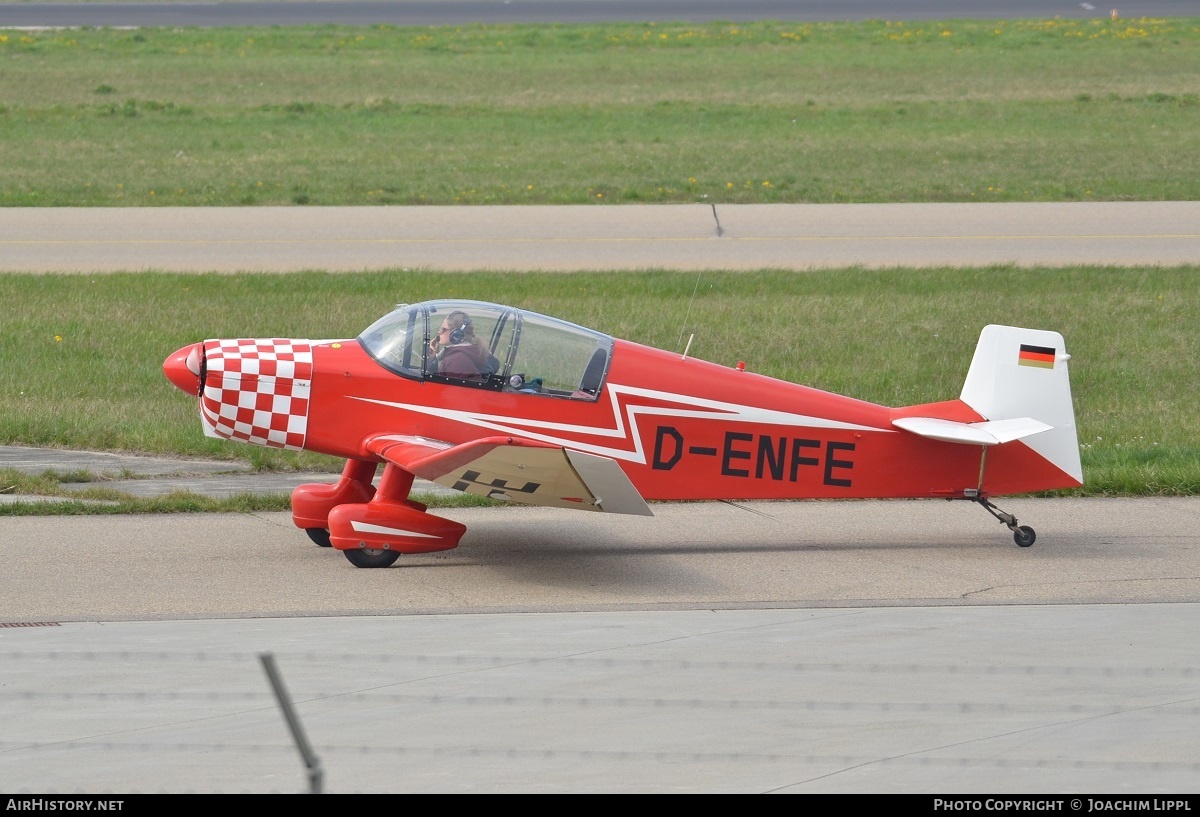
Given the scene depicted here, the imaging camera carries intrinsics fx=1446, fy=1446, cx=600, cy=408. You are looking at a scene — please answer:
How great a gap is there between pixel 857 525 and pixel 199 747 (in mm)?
6357

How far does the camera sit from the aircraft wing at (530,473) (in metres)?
8.44

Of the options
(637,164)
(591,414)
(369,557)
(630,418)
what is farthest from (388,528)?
(637,164)

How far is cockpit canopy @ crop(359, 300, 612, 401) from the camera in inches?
373

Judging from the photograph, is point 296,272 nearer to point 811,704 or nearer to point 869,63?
point 811,704

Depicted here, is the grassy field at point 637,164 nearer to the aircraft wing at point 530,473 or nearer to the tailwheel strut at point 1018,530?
the tailwheel strut at point 1018,530

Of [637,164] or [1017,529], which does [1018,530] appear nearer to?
[1017,529]

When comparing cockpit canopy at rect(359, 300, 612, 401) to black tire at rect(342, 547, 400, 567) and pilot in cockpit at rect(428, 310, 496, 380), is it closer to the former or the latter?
pilot in cockpit at rect(428, 310, 496, 380)

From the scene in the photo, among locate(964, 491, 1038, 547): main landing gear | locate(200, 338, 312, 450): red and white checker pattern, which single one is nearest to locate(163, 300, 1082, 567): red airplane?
locate(200, 338, 312, 450): red and white checker pattern

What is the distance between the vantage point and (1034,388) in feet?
32.0

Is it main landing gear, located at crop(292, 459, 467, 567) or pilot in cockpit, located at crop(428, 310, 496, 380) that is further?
pilot in cockpit, located at crop(428, 310, 496, 380)

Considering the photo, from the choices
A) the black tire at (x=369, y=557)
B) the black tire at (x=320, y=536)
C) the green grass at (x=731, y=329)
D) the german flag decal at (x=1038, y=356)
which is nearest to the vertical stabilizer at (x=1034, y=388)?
the german flag decal at (x=1038, y=356)

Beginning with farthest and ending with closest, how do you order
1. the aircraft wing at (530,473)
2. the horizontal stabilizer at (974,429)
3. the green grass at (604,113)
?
the green grass at (604,113)
the horizontal stabilizer at (974,429)
the aircraft wing at (530,473)

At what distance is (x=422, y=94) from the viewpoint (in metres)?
35.9

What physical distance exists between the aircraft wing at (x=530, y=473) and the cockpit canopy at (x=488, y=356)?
0.61 m
